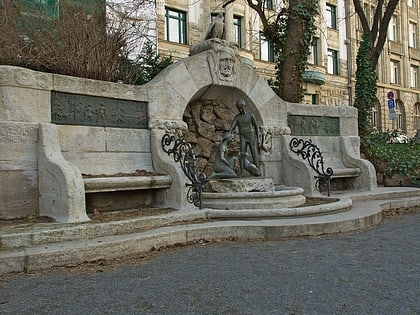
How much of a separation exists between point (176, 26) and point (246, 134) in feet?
64.4

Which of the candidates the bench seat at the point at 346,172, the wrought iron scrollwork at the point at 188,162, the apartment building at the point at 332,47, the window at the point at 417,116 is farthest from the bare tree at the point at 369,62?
the window at the point at 417,116

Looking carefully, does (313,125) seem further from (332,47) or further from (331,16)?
(331,16)

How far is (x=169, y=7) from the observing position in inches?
1008

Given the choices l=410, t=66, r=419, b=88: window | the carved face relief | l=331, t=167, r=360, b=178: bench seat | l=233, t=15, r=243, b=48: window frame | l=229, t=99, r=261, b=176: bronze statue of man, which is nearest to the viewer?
l=229, t=99, r=261, b=176: bronze statue of man

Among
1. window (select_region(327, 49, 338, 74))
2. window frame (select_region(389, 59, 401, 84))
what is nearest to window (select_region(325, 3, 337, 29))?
window (select_region(327, 49, 338, 74))

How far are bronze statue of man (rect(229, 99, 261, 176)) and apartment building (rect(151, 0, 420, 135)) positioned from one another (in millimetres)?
13389

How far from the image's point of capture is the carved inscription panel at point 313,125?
9820mm

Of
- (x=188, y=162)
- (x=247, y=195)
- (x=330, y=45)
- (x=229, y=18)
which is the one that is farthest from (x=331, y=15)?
(x=188, y=162)

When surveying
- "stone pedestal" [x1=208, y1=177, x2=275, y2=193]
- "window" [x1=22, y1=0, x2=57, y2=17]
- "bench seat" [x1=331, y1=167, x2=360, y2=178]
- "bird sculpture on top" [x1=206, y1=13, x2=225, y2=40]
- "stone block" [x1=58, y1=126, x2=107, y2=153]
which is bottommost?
"stone pedestal" [x1=208, y1=177, x2=275, y2=193]

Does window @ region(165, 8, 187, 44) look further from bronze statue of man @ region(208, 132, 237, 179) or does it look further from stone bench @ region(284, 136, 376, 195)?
bronze statue of man @ region(208, 132, 237, 179)

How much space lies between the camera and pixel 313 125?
10.2 meters

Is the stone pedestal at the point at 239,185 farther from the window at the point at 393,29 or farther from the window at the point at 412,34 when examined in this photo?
the window at the point at 412,34

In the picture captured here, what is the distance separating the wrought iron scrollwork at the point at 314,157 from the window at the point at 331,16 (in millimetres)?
27755

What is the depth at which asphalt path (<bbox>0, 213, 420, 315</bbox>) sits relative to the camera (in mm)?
3219
